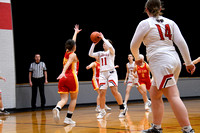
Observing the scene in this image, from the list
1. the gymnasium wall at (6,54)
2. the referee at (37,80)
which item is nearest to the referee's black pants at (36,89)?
the referee at (37,80)

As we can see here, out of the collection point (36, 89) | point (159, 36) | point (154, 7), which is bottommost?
point (36, 89)

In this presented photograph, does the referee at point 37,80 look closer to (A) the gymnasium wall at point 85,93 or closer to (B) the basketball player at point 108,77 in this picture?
(A) the gymnasium wall at point 85,93

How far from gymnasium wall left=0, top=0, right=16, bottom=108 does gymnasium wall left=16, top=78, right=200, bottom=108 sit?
3.58 feet

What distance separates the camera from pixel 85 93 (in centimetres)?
1355

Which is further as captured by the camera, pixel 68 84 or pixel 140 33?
pixel 68 84

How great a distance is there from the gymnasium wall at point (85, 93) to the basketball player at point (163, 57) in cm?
895

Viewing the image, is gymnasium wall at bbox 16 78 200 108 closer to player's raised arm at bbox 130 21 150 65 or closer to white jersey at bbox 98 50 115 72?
white jersey at bbox 98 50 115 72

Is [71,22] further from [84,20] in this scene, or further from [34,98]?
[34,98]

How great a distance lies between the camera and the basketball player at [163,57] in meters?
3.48

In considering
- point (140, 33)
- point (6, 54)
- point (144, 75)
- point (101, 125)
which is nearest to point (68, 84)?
point (101, 125)

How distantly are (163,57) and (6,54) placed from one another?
26.9 feet

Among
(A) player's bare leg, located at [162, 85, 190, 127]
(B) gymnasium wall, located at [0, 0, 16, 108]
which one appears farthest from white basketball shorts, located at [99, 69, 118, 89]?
(B) gymnasium wall, located at [0, 0, 16, 108]

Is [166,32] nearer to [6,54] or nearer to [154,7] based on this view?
[154,7]

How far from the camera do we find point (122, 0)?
51.1 feet
